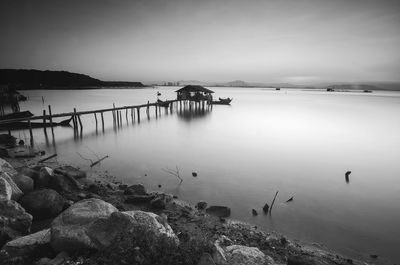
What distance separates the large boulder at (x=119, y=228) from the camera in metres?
4.10

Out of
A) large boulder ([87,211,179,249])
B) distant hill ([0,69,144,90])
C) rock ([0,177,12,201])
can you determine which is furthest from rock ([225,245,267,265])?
distant hill ([0,69,144,90])

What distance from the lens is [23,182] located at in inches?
260

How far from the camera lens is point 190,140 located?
60.7 feet

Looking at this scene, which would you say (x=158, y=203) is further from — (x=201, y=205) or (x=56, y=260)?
(x=56, y=260)

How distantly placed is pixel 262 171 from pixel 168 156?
562 cm

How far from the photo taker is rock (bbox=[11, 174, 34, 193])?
6527mm

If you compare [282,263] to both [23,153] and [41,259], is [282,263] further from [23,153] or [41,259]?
[23,153]

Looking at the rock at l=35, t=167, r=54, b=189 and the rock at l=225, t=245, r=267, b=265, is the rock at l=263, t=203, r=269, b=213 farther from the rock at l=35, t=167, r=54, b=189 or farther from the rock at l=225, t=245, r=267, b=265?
the rock at l=35, t=167, r=54, b=189

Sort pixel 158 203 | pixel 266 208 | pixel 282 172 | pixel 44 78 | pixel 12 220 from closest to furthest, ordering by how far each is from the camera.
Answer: pixel 12 220 < pixel 158 203 < pixel 266 208 < pixel 282 172 < pixel 44 78

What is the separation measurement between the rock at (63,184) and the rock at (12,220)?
2464 millimetres

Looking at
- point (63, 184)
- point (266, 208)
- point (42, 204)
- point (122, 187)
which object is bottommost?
point (266, 208)

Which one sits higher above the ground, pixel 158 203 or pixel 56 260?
pixel 56 260

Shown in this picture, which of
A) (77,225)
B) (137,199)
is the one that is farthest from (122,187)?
(77,225)

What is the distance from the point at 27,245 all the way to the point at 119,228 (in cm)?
156
